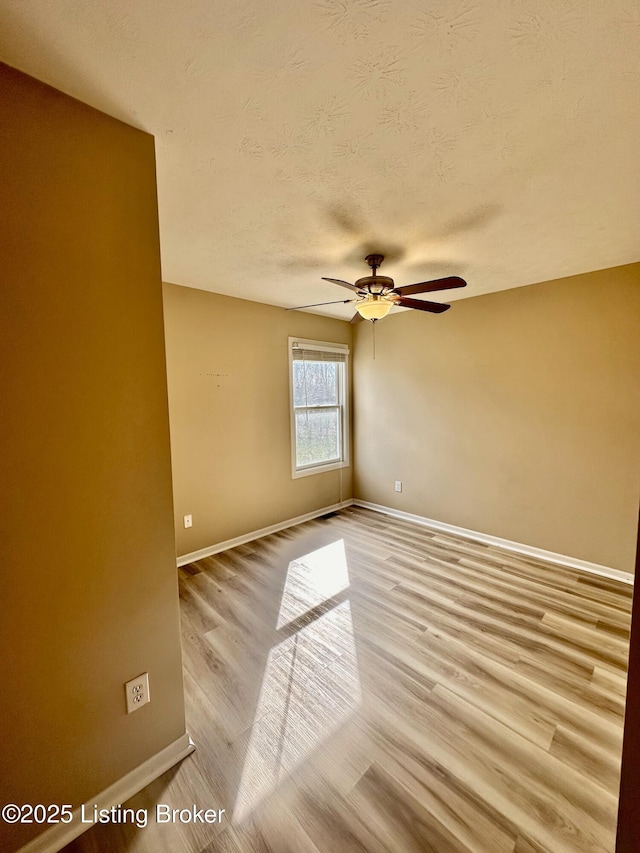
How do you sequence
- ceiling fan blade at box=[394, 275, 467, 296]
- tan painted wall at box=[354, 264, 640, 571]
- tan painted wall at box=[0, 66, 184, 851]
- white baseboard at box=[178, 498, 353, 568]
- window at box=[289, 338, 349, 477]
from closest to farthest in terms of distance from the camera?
tan painted wall at box=[0, 66, 184, 851] → ceiling fan blade at box=[394, 275, 467, 296] → tan painted wall at box=[354, 264, 640, 571] → white baseboard at box=[178, 498, 353, 568] → window at box=[289, 338, 349, 477]

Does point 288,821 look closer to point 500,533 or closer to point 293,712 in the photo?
point 293,712

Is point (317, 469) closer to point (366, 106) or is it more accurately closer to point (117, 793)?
point (117, 793)

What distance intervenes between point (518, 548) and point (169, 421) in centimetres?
327

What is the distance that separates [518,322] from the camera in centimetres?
307

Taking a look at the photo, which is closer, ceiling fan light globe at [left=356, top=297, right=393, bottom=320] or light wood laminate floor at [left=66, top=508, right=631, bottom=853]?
light wood laminate floor at [left=66, top=508, right=631, bottom=853]

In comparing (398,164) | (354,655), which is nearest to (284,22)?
(398,164)

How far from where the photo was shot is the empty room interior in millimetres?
983

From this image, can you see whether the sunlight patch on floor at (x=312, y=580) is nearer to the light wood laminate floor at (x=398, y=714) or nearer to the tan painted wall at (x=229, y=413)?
the light wood laminate floor at (x=398, y=714)

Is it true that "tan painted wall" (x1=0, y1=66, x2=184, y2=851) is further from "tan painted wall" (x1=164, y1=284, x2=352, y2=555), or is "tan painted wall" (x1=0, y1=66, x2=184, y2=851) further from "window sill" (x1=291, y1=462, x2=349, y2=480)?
"window sill" (x1=291, y1=462, x2=349, y2=480)

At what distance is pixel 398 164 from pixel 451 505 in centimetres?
315

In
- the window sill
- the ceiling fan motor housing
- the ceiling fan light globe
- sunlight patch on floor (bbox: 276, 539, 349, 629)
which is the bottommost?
sunlight patch on floor (bbox: 276, 539, 349, 629)

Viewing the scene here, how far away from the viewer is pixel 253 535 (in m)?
3.57

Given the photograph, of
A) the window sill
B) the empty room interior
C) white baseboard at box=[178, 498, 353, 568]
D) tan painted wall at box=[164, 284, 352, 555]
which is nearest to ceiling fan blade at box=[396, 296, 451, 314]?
the empty room interior

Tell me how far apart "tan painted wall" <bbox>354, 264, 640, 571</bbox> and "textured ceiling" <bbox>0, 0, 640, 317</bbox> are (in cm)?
93
